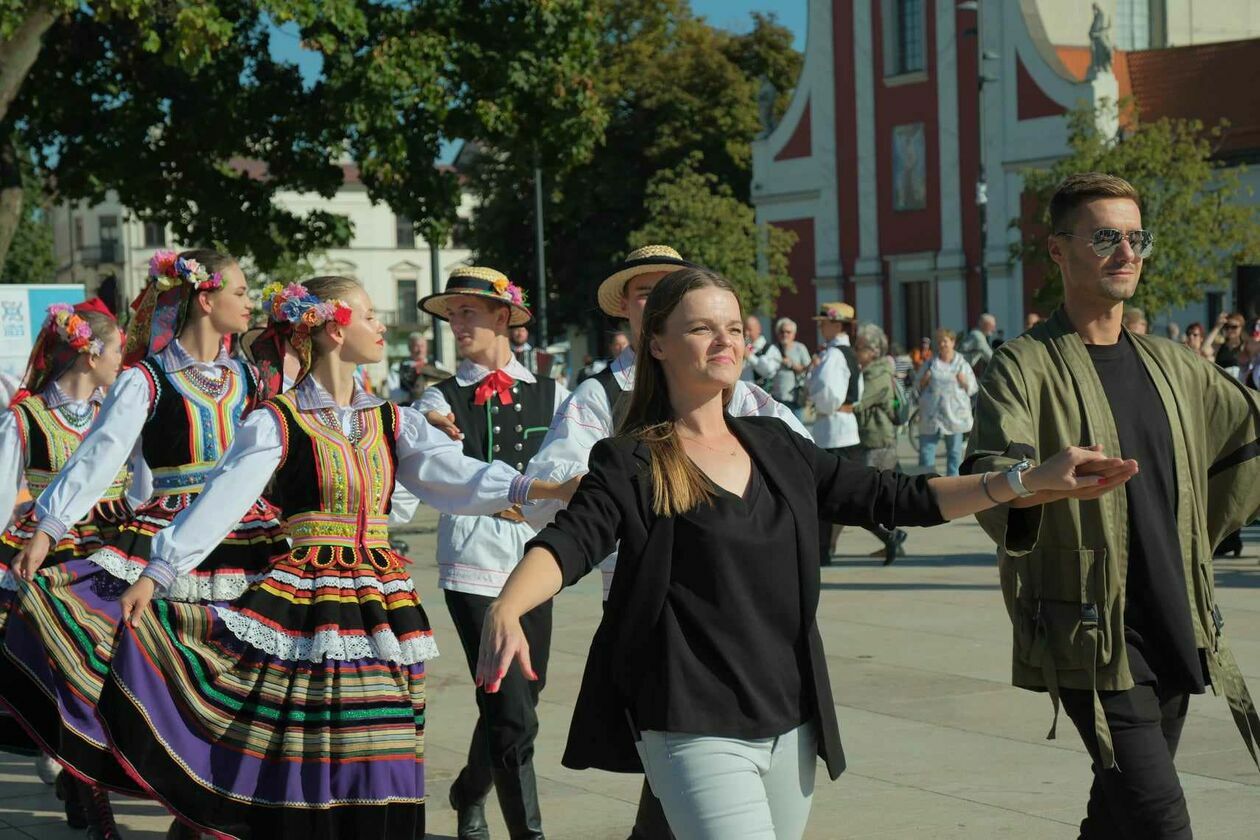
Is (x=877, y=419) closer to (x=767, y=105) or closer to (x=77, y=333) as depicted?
(x=77, y=333)

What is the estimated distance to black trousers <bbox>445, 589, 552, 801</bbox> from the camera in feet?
19.1

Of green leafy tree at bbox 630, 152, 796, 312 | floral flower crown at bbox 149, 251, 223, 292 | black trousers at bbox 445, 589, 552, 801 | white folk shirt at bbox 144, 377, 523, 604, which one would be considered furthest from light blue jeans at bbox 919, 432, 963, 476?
green leafy tree at bbox 630, 152, 796, 312

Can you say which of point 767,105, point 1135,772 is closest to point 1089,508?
point 1135,772

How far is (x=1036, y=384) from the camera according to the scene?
4.34 m

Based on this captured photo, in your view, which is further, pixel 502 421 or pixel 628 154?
pixel 628 154

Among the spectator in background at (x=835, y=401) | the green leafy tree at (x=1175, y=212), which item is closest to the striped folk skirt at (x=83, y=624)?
the spectator in background at (x=835, y=401)

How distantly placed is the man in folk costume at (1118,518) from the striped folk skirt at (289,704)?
69.6 inches

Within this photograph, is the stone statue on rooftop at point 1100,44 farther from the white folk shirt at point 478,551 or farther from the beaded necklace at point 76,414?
the white folk shirt at point 478,551

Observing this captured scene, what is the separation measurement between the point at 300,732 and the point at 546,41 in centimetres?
1653

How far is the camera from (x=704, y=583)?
3.72m

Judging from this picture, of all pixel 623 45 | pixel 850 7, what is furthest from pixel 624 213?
pixel 850 7

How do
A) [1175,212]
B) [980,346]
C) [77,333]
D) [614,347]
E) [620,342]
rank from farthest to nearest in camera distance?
[1175,212] → [980,346] → [614,347] → [620,342] → [77,333]

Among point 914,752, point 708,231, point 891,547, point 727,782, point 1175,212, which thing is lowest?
point 914,752

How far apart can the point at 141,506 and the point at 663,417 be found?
3147mm
